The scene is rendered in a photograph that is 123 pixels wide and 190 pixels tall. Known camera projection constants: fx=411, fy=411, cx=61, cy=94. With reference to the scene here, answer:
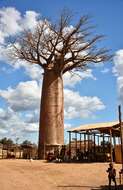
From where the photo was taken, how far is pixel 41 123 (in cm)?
2969

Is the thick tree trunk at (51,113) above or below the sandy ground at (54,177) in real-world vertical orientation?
above

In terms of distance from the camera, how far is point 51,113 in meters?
29.5

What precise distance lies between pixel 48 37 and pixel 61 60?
1.94 m

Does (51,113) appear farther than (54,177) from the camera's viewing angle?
Yes

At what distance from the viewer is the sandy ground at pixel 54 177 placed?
15.0 meters

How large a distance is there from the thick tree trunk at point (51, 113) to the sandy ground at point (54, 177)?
773cm

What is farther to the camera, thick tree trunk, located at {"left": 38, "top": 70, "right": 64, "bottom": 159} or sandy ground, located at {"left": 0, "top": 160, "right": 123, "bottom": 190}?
thick tree trunk, located at {"left": 38, "top": 70, "right": 64, "bottom": 159}

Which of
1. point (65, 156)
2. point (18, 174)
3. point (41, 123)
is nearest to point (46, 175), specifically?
point (18, 174)

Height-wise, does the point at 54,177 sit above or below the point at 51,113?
below

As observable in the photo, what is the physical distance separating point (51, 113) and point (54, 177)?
486 inches

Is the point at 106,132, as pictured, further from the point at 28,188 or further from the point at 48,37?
the point at 28,188

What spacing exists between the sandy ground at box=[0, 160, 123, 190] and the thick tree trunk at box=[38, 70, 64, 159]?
7.73 metres

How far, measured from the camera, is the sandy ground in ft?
49.2

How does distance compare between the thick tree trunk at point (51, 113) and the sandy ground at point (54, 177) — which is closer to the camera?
the sandy ground at point (54, 177)
